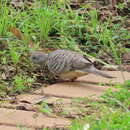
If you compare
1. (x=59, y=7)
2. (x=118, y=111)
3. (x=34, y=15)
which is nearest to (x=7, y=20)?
(x=34, y=15)

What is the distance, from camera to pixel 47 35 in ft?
21.2

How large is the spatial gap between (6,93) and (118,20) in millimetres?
2711

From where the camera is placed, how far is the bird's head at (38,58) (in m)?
5.88

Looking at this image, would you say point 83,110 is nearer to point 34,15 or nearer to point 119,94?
point 119,94

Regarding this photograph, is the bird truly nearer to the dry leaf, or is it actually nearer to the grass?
the grass

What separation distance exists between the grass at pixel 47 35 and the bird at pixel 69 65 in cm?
12

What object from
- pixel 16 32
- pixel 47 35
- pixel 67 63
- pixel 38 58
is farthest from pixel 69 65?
pixel 16 32

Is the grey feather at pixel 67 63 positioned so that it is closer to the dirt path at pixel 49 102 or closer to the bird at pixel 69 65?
the bird at pixel 69 65

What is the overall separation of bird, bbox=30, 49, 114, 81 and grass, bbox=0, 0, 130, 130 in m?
0.12

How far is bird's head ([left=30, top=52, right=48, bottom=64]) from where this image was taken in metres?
5.88

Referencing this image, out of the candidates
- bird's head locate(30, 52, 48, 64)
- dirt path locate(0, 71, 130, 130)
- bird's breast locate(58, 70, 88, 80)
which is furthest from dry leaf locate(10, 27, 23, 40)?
dirt path locate(0, 71, 130, 130)

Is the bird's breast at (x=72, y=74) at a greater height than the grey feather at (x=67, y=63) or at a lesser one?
lesser

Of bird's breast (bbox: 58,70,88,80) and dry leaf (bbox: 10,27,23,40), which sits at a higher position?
Answer: dry leaf (bbox: 10,27,23,40)

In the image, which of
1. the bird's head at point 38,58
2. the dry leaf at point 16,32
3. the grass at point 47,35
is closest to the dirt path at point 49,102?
the grass at point 47,35
